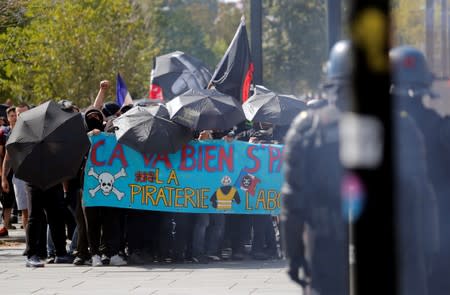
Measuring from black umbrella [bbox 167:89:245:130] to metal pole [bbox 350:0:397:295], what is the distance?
10.2 m

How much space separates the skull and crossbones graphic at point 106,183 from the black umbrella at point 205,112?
1002mm

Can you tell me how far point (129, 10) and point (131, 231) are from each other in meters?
30.0

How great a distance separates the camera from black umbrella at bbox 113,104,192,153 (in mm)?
12875

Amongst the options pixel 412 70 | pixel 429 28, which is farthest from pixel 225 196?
pixel 412 70

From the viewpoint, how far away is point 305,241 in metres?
5.52

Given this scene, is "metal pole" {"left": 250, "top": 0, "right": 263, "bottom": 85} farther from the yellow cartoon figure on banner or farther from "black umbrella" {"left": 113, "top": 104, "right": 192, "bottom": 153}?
"black umbrella" {"left": 113, "top": 104, "right": 192, "bottom": 153}

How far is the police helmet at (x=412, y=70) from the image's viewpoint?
609 centimetres

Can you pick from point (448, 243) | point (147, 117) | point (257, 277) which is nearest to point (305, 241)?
point (448, 243)

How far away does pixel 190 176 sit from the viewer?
13.4 meters

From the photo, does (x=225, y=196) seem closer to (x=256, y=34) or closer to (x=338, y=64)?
(x=256, y=34)

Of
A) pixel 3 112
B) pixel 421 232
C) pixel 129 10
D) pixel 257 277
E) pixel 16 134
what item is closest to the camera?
pixel 421 232

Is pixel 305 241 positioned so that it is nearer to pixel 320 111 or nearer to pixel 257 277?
pixel 320 111

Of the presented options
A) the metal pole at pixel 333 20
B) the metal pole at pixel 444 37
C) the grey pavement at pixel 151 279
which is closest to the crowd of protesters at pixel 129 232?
the grey pavement at pixel 151 279

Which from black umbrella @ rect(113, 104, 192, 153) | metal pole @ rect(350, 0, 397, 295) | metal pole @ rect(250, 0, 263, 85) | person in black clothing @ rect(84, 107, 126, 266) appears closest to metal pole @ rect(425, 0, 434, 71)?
black umbrella @ rect(113, 104, 192, 153)
